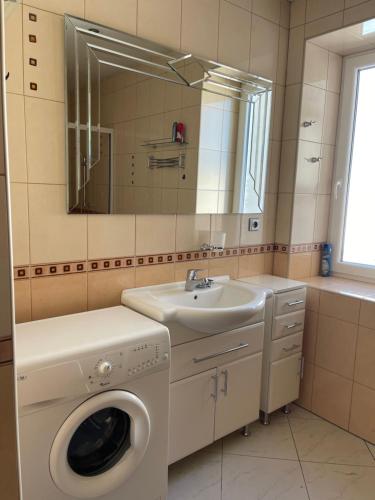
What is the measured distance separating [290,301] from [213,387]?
2.22 feet

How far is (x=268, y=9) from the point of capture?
2.17 metres

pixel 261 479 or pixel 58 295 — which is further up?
pixel 58 295

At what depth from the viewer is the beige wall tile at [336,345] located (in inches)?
82.4

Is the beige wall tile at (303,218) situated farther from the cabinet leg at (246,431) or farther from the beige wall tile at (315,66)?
the cabinet leg at (246,431)

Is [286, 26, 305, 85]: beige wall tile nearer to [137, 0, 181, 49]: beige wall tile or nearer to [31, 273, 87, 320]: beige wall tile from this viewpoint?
[137, 0, 181, 49]: beige wall tile

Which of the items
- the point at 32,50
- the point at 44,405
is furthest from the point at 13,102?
the point at 44,405

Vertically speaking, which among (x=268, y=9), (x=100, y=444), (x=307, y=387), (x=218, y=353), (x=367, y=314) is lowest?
(x=307, y=387)

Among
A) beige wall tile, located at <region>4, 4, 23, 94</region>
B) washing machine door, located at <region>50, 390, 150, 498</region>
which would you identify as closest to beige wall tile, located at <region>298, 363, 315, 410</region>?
washing machine door, located at <region>50, 390, 150, 498</region>

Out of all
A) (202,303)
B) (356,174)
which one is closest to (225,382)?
(202,303)

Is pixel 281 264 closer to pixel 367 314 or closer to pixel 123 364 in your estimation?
pixel 367 314

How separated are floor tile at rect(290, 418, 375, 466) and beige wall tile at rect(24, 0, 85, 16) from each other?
7.44 feet

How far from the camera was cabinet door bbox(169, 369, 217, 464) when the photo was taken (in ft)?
5.33

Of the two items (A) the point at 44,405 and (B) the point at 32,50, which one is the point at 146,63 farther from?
(A) the point at 44,405

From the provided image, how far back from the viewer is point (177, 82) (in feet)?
5.98
